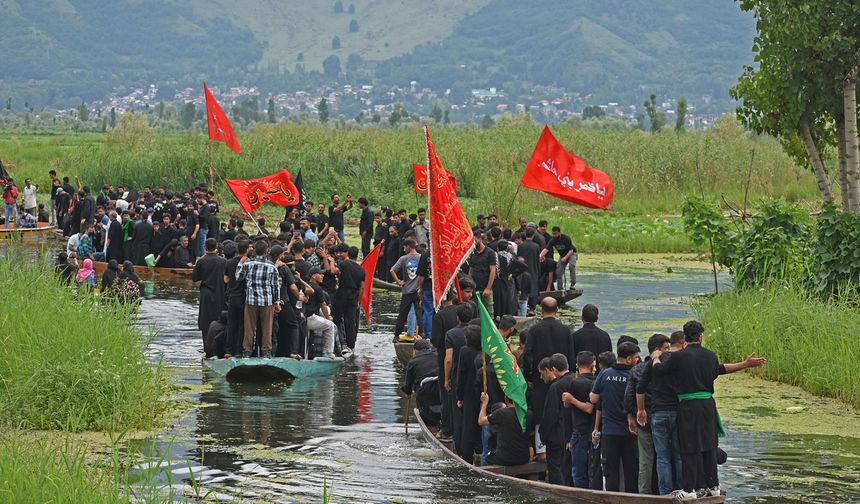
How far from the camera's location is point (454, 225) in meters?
16.3

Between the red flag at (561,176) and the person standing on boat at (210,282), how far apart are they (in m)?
5.33

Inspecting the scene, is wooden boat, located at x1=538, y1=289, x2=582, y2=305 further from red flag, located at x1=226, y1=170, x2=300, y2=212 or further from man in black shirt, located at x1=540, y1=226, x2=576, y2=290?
red flag, located at x1=226, y1=170, x2=300, y2=212

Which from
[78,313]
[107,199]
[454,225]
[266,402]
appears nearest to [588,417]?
[454,225]

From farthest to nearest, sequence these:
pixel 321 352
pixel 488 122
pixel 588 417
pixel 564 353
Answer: pixel 488 122 < pixel 321 352 < pixel 564 353 < pixel 588 417

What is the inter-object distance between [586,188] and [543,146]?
976 mm

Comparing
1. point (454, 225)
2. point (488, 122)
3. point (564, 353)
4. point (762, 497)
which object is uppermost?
point (488, 122)

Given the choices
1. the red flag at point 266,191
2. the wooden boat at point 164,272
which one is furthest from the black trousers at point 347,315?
the wooden boat at point 164,272

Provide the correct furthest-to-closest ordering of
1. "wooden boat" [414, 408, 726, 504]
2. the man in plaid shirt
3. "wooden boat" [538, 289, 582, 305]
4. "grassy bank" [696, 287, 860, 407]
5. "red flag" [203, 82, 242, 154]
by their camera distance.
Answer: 1. "red flag" [203, 82, 242, 154]
2. "wooden boat" [538, 289, 582, 305]
3. the man in plaid shirt
4. "grassy bank" [696, 287, 860, 407]
5. "wooden boat" [414, 408, 726, 504]

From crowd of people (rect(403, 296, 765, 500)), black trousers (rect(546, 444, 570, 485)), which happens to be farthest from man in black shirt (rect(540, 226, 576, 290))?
black trousers (rect(546, 444, 570, 485))

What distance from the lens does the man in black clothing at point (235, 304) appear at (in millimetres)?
18078

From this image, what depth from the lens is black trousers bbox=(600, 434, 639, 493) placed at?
12.1m

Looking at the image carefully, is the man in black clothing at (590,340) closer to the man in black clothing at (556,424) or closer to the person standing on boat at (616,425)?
the man in black clothing at (556,424)

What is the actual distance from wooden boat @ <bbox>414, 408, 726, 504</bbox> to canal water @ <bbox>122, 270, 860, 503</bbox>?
0.25ft

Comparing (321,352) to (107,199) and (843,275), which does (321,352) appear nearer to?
(843,275)
